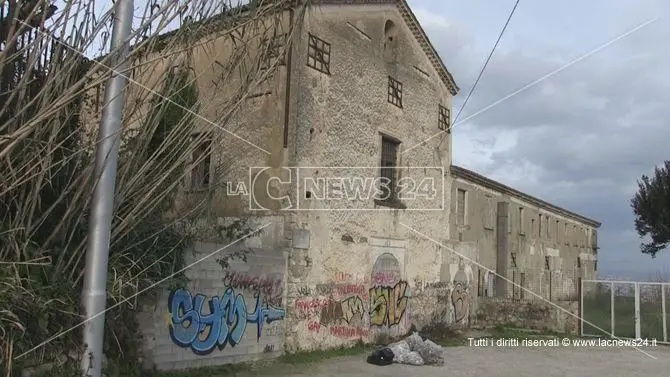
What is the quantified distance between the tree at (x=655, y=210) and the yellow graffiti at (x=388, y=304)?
1080 inches

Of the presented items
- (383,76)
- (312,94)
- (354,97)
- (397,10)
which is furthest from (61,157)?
(397,10)

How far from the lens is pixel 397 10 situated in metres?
16.3

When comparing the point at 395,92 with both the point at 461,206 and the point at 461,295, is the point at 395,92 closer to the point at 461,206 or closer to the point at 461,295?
the point at 461,206

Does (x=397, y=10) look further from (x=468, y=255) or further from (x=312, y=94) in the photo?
(x=468, y=255)

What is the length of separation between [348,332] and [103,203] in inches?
394

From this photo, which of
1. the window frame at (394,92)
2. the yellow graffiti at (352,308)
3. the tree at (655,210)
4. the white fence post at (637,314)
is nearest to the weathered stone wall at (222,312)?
the yellow graffiti at (352,308)

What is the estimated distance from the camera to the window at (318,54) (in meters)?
13.3

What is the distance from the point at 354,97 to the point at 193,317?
6.97m

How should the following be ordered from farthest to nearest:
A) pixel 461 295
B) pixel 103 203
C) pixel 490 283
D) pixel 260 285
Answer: pixel 490 283, pixel 461 295, pixel 260 285, pixel 103 203

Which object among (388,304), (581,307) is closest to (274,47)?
(388,304)

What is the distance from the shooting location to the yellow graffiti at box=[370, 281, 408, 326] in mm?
15094

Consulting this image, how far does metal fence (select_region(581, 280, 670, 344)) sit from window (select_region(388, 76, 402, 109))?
9.37m

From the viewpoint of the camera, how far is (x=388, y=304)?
51.3 ft

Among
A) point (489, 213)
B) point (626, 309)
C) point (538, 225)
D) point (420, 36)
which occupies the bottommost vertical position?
point (626, 309)
